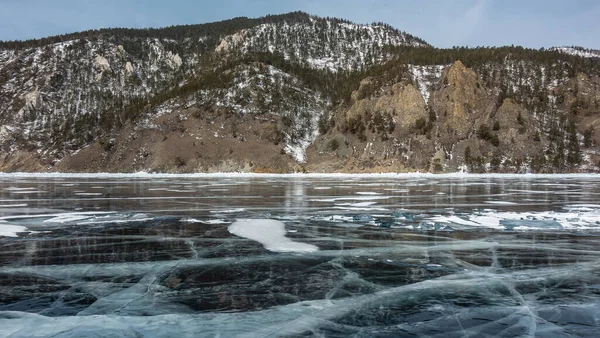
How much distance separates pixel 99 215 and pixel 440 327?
12635 millimetres

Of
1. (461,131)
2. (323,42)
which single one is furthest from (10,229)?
(323,42)

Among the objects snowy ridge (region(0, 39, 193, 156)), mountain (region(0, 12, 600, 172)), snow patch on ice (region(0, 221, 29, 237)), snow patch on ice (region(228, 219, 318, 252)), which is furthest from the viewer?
snowy ridge (region(0, 39, 193, 156))

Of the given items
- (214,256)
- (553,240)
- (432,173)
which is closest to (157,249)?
(214,256)

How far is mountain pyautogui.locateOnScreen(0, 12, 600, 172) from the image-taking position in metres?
61.8

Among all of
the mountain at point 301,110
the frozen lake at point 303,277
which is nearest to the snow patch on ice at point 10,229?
the frozen lake at point 303,277

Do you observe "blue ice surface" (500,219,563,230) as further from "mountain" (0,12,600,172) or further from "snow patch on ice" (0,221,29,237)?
"mountain" (0,12,600,172)

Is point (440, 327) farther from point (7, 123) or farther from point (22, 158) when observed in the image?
point (7, 123)

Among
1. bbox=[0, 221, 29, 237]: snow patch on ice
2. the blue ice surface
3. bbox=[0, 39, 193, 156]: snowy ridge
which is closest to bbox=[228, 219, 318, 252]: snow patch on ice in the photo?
bbox=[0, 221, 29, 237]: snow patch on ice

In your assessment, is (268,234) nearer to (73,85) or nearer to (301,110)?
(301,110)

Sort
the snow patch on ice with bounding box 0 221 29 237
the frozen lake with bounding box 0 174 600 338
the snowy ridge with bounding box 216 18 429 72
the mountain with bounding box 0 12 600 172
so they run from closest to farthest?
the frozen lake with bounding box 0 174 600 338
the snow patch on ice with bounding box 0 221 29 237
the mountain with bounding box 0 12 600 172
the snowy ridge with bounding box 216 18 429 72

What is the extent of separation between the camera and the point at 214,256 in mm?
7996

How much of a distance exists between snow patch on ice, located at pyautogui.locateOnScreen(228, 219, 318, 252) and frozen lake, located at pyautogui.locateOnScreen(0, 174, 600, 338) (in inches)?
2.2

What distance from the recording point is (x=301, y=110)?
81688 mm

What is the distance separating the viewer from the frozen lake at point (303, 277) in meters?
4.57
